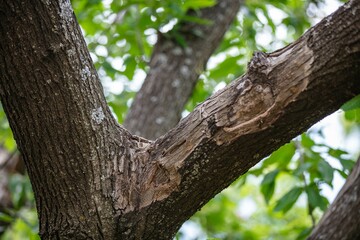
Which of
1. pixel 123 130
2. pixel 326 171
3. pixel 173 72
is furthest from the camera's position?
pixel 173 72

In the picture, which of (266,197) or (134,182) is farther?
(266,197)

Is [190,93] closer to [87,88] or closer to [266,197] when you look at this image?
[266,197]

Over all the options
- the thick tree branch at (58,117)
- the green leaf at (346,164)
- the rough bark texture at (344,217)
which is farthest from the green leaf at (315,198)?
the rough bark texture at (344,217)

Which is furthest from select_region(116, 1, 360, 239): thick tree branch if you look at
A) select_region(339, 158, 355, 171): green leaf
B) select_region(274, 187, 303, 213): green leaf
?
select_region(339, 158, 355, 171): green leaf

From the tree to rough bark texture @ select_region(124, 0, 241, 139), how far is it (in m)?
1.05

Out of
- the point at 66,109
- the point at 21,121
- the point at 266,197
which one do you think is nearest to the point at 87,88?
the point at 66,109

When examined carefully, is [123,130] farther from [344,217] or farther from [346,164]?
[346,164]

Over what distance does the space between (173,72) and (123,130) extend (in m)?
1.19

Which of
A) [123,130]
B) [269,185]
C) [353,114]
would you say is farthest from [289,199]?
[123,130]

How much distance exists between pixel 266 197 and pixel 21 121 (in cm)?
125

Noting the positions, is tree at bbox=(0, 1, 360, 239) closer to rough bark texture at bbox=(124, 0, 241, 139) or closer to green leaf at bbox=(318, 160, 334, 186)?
green leaf at bbox=(318, 160, 334, 186)

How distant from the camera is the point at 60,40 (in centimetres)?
147

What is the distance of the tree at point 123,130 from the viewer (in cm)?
132

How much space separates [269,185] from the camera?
95.5 inches
